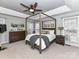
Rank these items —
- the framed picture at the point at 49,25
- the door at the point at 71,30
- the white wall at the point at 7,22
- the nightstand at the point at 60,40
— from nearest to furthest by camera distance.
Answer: the door at the point at 71,30
the nightstand at the point at 60,40
the white wall at the point at 7,22
the framed picture at the point at 49,25

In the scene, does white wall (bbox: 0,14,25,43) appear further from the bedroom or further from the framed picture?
the framed picture

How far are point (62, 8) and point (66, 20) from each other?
104 centimetres

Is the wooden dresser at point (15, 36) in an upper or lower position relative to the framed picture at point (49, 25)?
lower

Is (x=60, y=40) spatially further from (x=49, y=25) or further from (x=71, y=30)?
(x=49, y=25)

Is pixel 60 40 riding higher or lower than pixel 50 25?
lower

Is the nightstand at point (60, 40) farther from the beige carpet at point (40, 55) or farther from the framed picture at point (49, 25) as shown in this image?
the framed picture at point (49, 25)

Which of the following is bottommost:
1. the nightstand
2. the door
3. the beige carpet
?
the beige carpet

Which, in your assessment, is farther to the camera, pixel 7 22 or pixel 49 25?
pixel 49 25

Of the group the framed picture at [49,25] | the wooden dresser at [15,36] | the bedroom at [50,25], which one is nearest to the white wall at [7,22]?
the bedroom at [50,25]

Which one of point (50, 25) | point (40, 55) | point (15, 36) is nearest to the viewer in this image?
point (40, 55)

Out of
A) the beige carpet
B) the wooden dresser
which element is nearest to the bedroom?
the wooden dresser

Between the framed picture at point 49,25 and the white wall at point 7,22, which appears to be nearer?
the white wall at point 7,22

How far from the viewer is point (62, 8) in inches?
182

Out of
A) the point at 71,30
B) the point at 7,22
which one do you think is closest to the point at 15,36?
the point at 7,22
